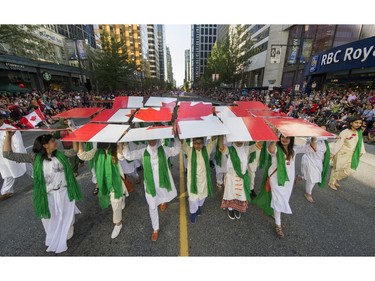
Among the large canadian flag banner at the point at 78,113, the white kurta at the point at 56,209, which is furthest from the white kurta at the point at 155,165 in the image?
the large canadian flag banner at the point at 78,113

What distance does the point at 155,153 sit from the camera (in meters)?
2.80

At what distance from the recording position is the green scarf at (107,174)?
2.70 m

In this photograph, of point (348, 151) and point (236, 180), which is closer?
point (236, 180)

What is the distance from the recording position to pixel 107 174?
271 centimetres

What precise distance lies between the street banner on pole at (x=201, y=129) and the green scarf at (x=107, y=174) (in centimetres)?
123

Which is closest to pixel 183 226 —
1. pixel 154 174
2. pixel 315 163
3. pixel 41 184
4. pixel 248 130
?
pixel 154 174

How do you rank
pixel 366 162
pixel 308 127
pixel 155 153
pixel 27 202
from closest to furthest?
1. pixel 308 127
2. pixel 155 153
3. pixel 27 202
4. pixel 366 162

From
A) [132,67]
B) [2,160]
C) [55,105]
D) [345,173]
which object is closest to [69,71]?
[132,67]

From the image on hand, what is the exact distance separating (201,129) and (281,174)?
1525mm

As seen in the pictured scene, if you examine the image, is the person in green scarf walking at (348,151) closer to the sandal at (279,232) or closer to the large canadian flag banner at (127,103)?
the sandal at (279,232)

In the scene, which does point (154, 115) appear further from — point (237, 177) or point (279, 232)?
point (279, 232)

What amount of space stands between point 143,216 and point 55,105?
16.6 meters

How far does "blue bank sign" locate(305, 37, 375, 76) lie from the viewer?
12125 mm

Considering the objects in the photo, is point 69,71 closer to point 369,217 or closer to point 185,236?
point 185,236
